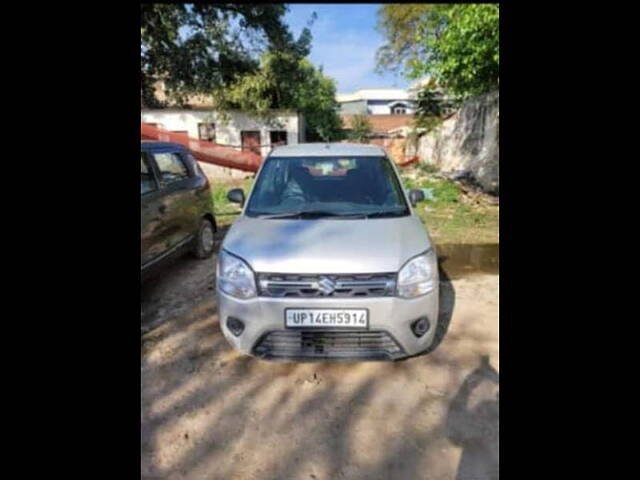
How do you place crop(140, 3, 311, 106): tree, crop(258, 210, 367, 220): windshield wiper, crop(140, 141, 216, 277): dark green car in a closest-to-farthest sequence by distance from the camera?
crop(258, 210, 367, 220): windshield wiper < crop(140, 141, 216, 277): dark green car < crop(140, 3, 311, 106): tree

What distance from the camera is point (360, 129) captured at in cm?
3038

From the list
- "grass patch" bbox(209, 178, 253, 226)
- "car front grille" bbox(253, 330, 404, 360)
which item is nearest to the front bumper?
"car front grille" bbox(253, 330, 404, 360)

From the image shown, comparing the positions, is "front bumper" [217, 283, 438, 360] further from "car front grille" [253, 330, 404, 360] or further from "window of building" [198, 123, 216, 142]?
"window of building" [198, 123, 216, 142]

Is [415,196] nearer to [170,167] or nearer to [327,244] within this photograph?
[327,244]

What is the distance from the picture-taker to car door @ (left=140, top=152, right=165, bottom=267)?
13.5 feet

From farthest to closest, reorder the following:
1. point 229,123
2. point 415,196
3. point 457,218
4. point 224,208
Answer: point 229,123 < point 224,208 < point 457,218 < point 415,196

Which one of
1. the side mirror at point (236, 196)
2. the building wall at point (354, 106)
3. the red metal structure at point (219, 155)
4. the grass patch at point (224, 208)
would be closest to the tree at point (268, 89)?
the red metal structure at point (219, 155)

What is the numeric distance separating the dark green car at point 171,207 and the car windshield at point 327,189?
1157 mm

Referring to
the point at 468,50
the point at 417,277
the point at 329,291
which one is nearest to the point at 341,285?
the point at 329,291

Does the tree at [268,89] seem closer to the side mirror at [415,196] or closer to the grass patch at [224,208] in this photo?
the grass patch at [224,208]

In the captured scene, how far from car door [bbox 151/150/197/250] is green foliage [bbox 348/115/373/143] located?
23.6 meters

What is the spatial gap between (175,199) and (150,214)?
65 centimetres
